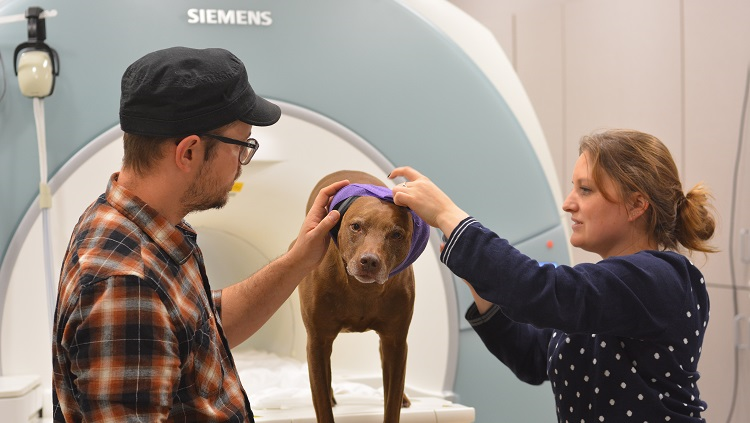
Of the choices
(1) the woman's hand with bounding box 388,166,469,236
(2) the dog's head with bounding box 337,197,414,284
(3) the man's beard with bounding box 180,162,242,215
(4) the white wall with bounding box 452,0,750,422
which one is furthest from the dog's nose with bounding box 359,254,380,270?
(4) the white wall with bounding box 452,0,750,422

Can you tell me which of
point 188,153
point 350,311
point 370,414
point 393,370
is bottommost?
point 370,414

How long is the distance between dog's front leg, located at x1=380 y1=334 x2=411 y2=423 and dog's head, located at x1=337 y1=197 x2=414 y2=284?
22 cm

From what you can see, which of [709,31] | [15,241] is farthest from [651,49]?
[15,241]

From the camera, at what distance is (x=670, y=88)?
11.6 feet

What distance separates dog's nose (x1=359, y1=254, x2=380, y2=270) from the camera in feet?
4.46

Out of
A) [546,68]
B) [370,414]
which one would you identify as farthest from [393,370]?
[546,68]

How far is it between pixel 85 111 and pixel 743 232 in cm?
249

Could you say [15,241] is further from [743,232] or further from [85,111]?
[743,232]

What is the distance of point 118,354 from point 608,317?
2.43 feet

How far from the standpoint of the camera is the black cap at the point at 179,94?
3.91 feet

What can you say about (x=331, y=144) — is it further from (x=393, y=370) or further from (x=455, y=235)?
(x=455, y=235)

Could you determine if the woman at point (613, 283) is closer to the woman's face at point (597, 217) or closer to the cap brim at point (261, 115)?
the woman's face at point (597, 217)

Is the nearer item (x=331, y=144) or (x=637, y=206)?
(x=637, y=206)

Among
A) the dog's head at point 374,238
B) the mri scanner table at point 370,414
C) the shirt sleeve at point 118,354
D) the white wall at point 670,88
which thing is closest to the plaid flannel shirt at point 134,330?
the shirt sleeve at point 118,354
